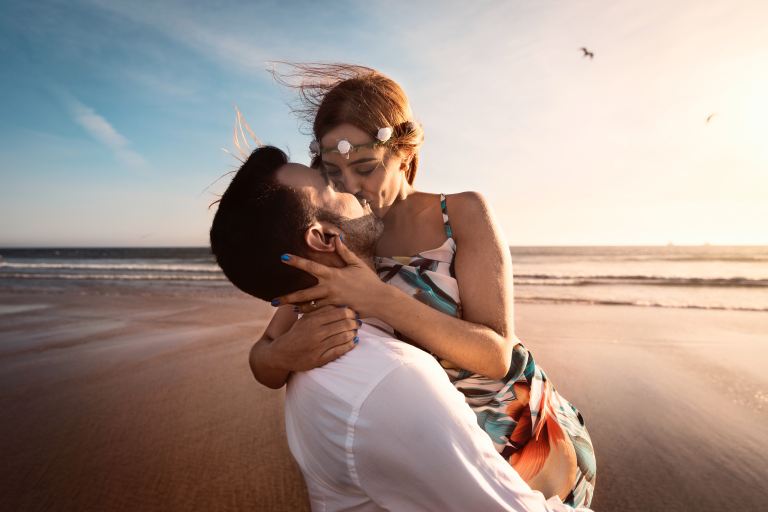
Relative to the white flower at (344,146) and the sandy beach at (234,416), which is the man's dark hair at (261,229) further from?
the sandy beach at (234,416)

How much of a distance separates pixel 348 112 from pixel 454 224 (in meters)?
0.90

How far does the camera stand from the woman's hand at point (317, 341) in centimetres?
147

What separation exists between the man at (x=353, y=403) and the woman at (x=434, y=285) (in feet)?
0.35

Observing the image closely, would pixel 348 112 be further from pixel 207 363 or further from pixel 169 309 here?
pixel 169 309

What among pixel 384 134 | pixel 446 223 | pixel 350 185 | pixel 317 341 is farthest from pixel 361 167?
pixel 317 341

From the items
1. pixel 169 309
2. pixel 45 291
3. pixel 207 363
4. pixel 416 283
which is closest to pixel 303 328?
pixel 416 283

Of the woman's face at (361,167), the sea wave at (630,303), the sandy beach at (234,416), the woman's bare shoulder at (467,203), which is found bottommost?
the sea wave at (630,303)

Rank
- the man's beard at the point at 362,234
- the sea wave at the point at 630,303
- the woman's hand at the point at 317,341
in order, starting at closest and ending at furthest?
the woman's hand at the point at 317,341 → the man's beard at the point at 362,234 → the sea wave at the point at 630,303

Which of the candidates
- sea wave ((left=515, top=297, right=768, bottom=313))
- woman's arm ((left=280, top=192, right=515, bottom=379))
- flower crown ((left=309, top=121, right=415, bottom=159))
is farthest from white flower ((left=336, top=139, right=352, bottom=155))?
sea wave ((left=515, top=297, right=768, bottom=313))

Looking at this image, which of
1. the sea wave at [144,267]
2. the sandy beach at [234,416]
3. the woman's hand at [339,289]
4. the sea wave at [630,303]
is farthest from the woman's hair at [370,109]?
the sea wave at [144,267]

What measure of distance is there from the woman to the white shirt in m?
0.24

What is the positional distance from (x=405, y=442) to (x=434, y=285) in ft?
3.38

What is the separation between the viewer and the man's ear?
1690mm

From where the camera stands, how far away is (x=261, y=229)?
5.37 feet
